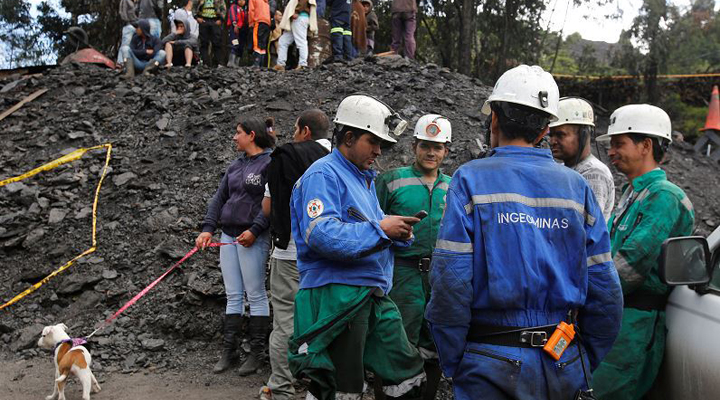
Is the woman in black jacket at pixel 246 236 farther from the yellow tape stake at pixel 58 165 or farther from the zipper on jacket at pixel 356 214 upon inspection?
the yellow tape stake at pixel 58 165

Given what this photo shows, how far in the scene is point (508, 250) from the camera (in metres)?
2.57

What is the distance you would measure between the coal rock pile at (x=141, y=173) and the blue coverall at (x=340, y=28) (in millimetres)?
829

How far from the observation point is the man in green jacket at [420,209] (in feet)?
15.7

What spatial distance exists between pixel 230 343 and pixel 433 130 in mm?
2599

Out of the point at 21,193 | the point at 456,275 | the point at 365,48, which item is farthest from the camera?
the point at 365,48

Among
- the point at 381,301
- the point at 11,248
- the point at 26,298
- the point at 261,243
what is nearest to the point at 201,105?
the point at 11,248

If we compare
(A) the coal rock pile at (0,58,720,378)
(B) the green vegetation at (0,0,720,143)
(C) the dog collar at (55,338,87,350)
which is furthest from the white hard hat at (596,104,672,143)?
(B) the green vegetation at (0,0,720,143)

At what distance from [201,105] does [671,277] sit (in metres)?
9.67

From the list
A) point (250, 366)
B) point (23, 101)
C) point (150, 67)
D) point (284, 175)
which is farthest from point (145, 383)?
point (23, 101)

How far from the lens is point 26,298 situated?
7.45m

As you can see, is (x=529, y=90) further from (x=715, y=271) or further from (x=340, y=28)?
(x=340, y=28)

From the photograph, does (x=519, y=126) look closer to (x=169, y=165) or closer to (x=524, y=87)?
(x=524, y=87)

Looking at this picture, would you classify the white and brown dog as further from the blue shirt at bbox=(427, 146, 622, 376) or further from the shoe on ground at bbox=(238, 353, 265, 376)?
the blue shirt at bbox=(427, 146, 622, 376)

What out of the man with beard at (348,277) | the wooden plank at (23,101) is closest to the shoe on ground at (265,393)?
Result: the man with beard at (348,277)
